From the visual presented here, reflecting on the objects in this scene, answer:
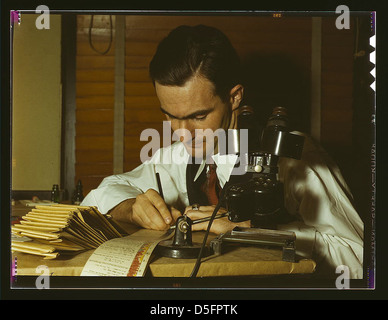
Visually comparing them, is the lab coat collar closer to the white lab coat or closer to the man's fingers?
the white lab coat

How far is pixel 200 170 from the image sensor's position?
1.26 meters

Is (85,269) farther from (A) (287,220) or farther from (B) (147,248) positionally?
(A) (287,220)

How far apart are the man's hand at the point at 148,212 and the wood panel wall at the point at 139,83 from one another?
120 mm

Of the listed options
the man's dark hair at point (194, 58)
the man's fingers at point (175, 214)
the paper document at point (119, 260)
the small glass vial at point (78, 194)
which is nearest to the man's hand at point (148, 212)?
the man's fingers at point (175, 214)

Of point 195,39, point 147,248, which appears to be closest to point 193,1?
point 195,39

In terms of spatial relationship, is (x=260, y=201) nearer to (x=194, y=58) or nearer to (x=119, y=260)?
(x=119, y=260)

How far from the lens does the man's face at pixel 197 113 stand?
1164mm

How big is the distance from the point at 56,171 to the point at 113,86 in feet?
1.12

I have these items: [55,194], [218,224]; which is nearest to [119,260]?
[218,224]

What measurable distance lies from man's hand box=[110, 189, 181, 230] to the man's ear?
15.5 inches

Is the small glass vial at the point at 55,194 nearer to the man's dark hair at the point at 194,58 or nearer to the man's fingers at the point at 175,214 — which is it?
the man's fingers at the point at 175,214

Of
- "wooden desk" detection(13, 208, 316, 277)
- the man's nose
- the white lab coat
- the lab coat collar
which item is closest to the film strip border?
the white lab coat

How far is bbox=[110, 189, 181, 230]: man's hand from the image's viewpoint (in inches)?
44.2

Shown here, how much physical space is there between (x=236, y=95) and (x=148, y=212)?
50 cm
